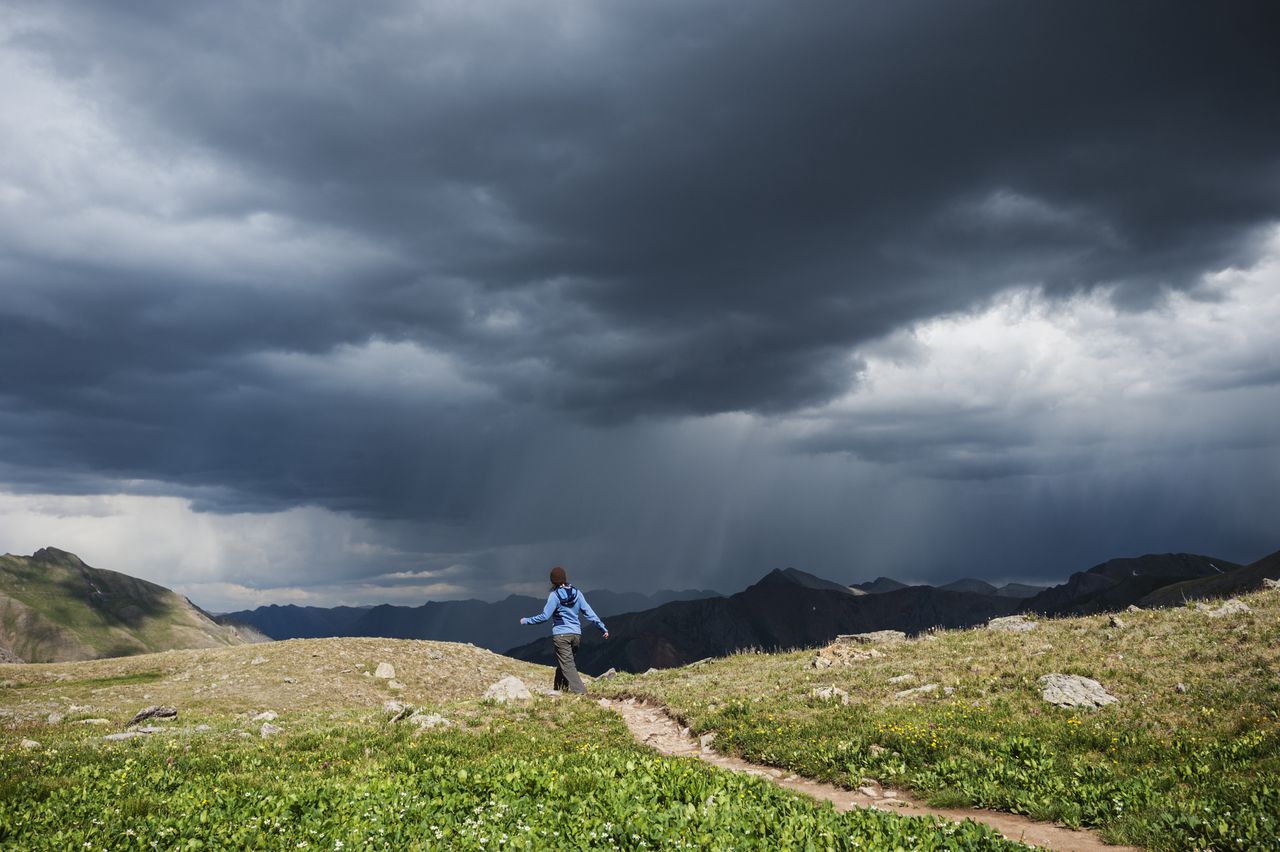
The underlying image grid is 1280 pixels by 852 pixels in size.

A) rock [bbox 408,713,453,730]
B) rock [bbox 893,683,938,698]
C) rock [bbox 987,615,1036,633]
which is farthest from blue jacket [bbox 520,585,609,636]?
rock [bbox 987,615,1036,633]

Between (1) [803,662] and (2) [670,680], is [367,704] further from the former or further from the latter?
(1) [803,662]

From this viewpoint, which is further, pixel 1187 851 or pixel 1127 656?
pixel 1127 656

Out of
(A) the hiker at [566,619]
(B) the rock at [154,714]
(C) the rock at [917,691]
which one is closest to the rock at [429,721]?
(A) the hiker at [566,619]

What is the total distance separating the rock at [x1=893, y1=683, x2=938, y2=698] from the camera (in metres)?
19.3

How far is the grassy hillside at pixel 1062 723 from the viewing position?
10.6 m

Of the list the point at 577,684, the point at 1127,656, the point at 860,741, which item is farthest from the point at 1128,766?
the point at 577,684

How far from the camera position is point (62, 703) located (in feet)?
94.0

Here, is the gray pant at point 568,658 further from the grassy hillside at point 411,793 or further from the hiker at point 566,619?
the grassy hillside at point 411,793

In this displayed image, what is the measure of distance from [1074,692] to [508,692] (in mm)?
16014

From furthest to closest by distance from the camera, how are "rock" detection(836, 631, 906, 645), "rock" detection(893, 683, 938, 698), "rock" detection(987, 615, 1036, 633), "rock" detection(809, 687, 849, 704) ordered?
"rock" detection(836, 631, 906, 645) < "rock" detection(987, 615, 1036, 633) < "rock" detection(809, 687, 849, 704) < "rock" detection(893, 683, 938, 698)

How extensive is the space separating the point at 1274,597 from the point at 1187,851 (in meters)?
21.2

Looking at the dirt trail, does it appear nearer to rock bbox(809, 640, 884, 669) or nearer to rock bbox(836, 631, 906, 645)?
rock bbox(809, 640, 884, 669)

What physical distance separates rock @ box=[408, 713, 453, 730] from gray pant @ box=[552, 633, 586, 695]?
5.80 metres

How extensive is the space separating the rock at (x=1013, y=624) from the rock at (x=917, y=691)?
1000 cm
